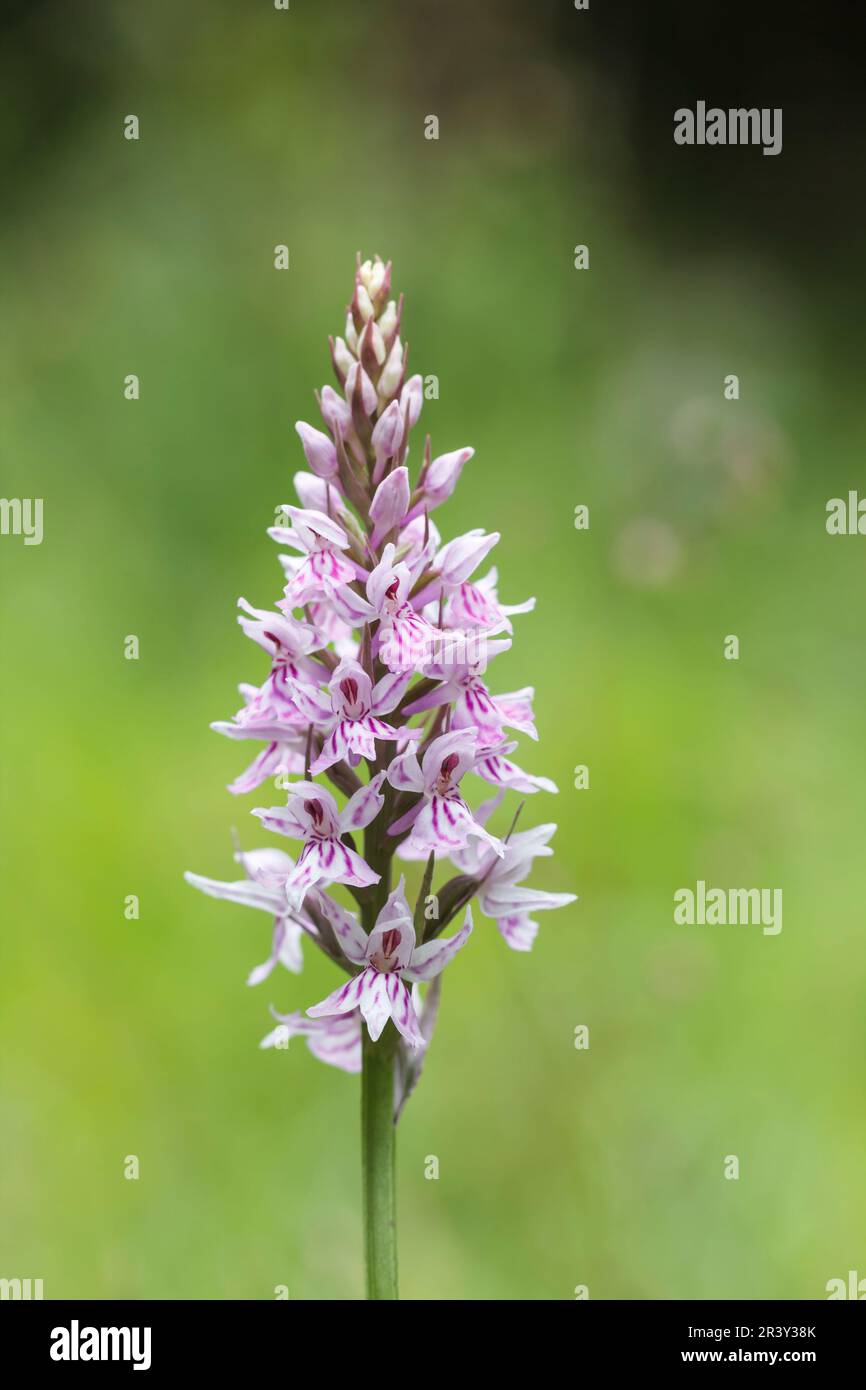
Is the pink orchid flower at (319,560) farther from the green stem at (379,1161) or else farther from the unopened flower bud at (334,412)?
the green stem at (379,1161)

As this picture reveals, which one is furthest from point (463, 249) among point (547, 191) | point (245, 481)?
point (245, 481)

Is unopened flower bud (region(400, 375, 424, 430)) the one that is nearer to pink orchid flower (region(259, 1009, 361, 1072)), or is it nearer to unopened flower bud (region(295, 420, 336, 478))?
unopened flower bud (region(295, 420, 336, 478))

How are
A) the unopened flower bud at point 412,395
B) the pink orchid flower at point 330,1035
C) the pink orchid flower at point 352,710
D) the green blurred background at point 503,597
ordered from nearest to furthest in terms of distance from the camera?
the pink orchid flower at point 352,710 → the unopened flower bud at point 412,395 → the pink orchid flower at point 330,1035 → the green blurred background at point 503,597

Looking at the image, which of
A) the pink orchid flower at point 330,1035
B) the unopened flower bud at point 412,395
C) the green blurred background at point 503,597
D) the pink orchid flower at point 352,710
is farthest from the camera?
the green blurred background at point 503,597

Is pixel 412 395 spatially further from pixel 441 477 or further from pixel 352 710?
pixel 352 710

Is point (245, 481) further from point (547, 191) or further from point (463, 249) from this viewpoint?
point (547, 191)

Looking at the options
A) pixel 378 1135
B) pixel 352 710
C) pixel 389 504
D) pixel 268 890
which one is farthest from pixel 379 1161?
pixel 389 504

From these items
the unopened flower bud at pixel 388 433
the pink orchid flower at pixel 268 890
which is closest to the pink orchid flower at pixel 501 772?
the pink orchid flower at pixel 268 890
